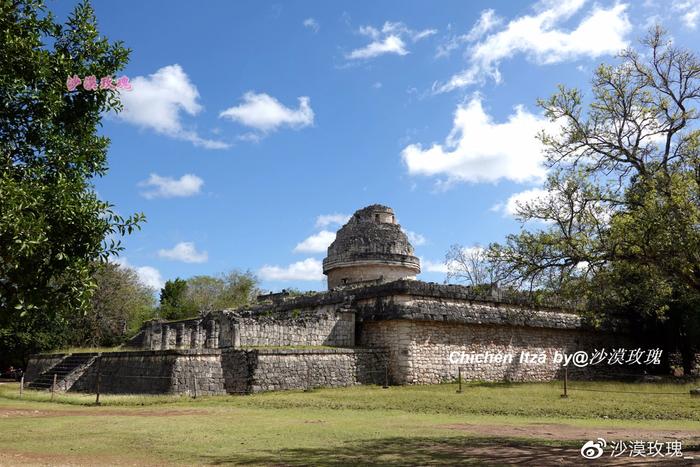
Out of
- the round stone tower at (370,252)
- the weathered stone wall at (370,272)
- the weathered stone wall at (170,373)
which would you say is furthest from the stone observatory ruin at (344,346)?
the round stone tower at (370,252)

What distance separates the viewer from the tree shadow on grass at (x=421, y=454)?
Result: 7.59 meters

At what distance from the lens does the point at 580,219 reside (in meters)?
10.1

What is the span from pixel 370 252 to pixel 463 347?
25.1 feet

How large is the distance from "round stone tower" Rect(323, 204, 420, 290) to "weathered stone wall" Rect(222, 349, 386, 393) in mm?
7242

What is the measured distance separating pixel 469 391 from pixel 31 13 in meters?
14.6

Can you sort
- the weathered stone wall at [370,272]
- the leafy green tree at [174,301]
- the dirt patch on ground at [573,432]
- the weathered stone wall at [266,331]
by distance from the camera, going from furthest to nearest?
the leafy green tree at [174,301], the weathered stone wall at [370,272], the weathered stone wall at [266,331], the dirt patch on ground at [573,432]

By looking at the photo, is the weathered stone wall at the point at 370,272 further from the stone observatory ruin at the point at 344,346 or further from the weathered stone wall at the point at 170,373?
the weathered stone wall at the point at 170,373

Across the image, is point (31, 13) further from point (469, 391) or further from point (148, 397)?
point (469, 391)

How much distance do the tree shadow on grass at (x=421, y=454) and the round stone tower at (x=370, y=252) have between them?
17457 millimetres

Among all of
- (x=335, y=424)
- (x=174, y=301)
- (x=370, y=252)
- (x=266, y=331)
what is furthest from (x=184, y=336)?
(x=174, y=301)

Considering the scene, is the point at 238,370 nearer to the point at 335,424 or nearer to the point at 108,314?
the point at 335,424

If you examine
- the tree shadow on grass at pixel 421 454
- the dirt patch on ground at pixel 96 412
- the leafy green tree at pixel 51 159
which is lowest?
the dirt patch on ground at pixel 96 412

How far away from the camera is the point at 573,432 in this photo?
10680 millimetres

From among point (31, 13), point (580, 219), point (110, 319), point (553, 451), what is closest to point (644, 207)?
point (580, 219)
